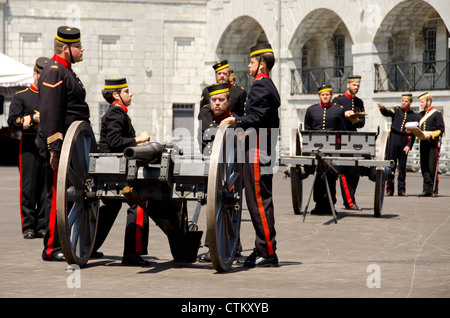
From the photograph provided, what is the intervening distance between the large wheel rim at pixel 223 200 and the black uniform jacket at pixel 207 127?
30.6 inches

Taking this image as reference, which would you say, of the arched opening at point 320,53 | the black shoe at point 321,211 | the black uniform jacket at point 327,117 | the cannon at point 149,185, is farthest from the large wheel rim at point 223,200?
the arched opening at point 320,53

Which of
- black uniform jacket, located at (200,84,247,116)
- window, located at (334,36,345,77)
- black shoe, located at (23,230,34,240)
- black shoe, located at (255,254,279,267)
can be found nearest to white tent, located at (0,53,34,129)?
window, located at (334,36,345,77)

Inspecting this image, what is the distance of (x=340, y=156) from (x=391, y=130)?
14.9 ft

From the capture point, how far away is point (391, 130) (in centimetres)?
1723

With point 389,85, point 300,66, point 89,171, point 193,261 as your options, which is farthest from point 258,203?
point 300,66

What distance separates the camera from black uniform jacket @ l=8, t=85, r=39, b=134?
10289 millimetres

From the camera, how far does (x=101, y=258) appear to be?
8.38 meters

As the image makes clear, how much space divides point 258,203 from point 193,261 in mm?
809

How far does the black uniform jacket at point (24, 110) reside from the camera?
1029cm

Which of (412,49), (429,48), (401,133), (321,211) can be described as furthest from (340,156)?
(412,49)

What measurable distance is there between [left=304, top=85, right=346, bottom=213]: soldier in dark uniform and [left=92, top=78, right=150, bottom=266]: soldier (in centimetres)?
506

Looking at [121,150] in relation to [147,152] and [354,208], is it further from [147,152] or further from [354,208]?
[354,208]
